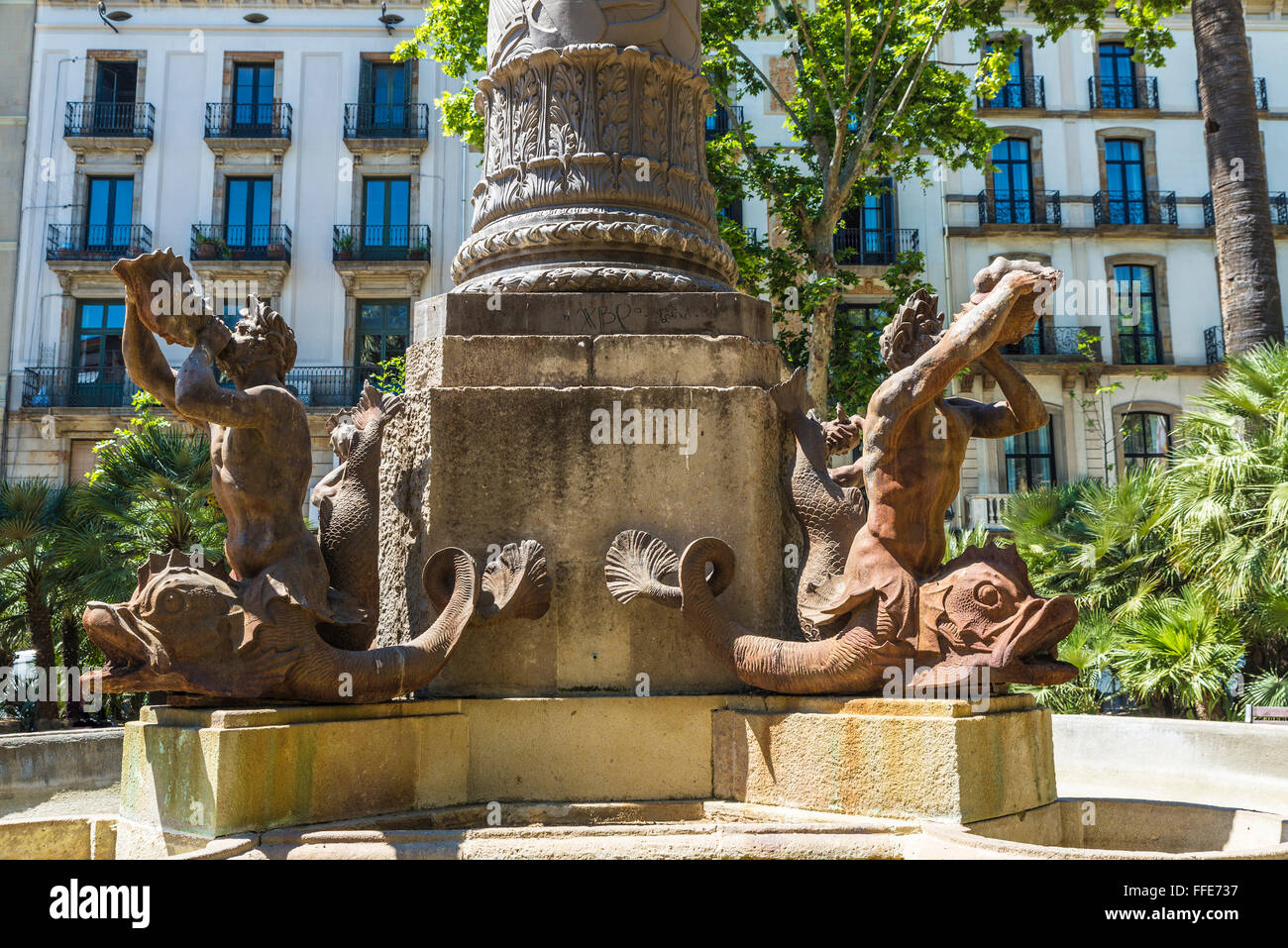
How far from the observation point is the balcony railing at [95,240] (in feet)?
92.2

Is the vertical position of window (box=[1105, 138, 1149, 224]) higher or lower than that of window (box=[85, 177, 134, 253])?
higher

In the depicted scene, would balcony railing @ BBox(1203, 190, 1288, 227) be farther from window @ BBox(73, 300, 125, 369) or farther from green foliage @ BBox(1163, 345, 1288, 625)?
window @ BBox(73, 300, 125, 369)

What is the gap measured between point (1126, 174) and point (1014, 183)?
3.27m

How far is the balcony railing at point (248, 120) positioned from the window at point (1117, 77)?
2171 centimetres

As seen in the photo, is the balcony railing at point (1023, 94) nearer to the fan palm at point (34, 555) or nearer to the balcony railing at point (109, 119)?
the balcony railing at point (109, 119)

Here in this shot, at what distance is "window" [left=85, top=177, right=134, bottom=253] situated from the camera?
28.7m

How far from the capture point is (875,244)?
94.9 feet

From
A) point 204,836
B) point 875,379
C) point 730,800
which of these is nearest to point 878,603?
point 730,800

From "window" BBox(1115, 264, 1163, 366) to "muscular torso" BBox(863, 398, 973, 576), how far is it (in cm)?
2793

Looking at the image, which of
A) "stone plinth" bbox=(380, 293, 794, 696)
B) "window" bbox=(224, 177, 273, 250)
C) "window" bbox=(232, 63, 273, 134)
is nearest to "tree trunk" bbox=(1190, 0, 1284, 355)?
"stone plinth" bbox=(380, 293, 794, 696)

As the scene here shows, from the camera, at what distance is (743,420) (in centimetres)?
464

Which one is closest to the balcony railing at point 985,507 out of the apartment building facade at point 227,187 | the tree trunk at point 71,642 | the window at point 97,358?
the apartment building facade at point 227,187

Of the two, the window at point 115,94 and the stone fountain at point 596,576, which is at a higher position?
the window at point 115,94

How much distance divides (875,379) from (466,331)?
40.8 ft
